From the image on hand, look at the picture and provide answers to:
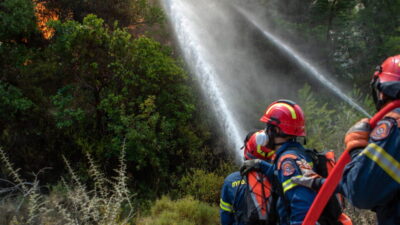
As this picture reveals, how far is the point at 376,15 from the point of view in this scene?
14.2 metres

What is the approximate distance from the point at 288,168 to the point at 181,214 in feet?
14.2

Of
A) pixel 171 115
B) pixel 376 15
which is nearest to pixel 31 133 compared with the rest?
pixel 171 115

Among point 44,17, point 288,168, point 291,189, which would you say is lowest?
point 291,189

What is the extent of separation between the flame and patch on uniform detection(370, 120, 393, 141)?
8916mm

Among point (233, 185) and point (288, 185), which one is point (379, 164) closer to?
point (288, 185)

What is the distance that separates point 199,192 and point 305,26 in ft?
29.5

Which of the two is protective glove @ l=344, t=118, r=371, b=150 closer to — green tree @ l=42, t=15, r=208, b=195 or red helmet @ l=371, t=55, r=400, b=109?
red helmet @ l=371, t=55, r=400, b=109

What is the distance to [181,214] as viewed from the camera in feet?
20.7

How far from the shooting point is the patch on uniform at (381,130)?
5.63ft

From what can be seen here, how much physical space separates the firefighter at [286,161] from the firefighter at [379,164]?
40 cm

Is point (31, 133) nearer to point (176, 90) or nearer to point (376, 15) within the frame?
point (176, 90)

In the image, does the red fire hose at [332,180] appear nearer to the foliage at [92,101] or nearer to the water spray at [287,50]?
the foliage at [92,101]

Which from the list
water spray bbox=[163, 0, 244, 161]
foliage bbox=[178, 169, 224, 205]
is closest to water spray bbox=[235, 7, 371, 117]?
water spray bbox=[163, 0, 244, 161]

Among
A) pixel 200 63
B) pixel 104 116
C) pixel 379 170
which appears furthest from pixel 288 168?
pixel 200 63
